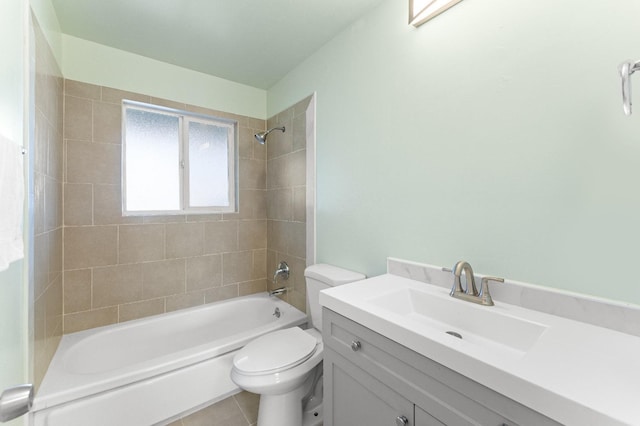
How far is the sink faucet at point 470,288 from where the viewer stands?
1049 mm

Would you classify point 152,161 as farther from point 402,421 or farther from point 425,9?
point 402,421

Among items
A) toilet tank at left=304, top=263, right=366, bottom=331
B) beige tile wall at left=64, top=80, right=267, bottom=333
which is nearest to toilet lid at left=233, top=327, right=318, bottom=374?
toilet tank at left=304, top=263, right=366, bottom=331

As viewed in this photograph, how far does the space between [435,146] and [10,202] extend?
147 centimetres

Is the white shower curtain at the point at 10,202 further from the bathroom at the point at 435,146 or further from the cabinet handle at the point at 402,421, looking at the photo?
the cabinet handle at the point at 402,421

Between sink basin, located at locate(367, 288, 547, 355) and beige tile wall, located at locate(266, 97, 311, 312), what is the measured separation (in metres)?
1.15

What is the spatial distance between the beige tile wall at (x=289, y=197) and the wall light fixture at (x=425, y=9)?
97 centimetres

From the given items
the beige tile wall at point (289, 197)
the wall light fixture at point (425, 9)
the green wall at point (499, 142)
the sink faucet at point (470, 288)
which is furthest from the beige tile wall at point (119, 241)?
the sink faucet at point (470, 288)

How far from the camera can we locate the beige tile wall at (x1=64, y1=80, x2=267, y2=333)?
1908 mm

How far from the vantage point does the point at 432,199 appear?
4.31 feet

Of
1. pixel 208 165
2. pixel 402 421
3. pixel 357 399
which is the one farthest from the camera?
pixel 208 165

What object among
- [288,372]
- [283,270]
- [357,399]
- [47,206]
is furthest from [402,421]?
[47,206]

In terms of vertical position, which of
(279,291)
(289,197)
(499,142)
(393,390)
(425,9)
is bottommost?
(279,291)

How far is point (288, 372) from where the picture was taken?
1.40 meters

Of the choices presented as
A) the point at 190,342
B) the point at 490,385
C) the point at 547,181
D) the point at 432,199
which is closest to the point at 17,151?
the point at 490,385
